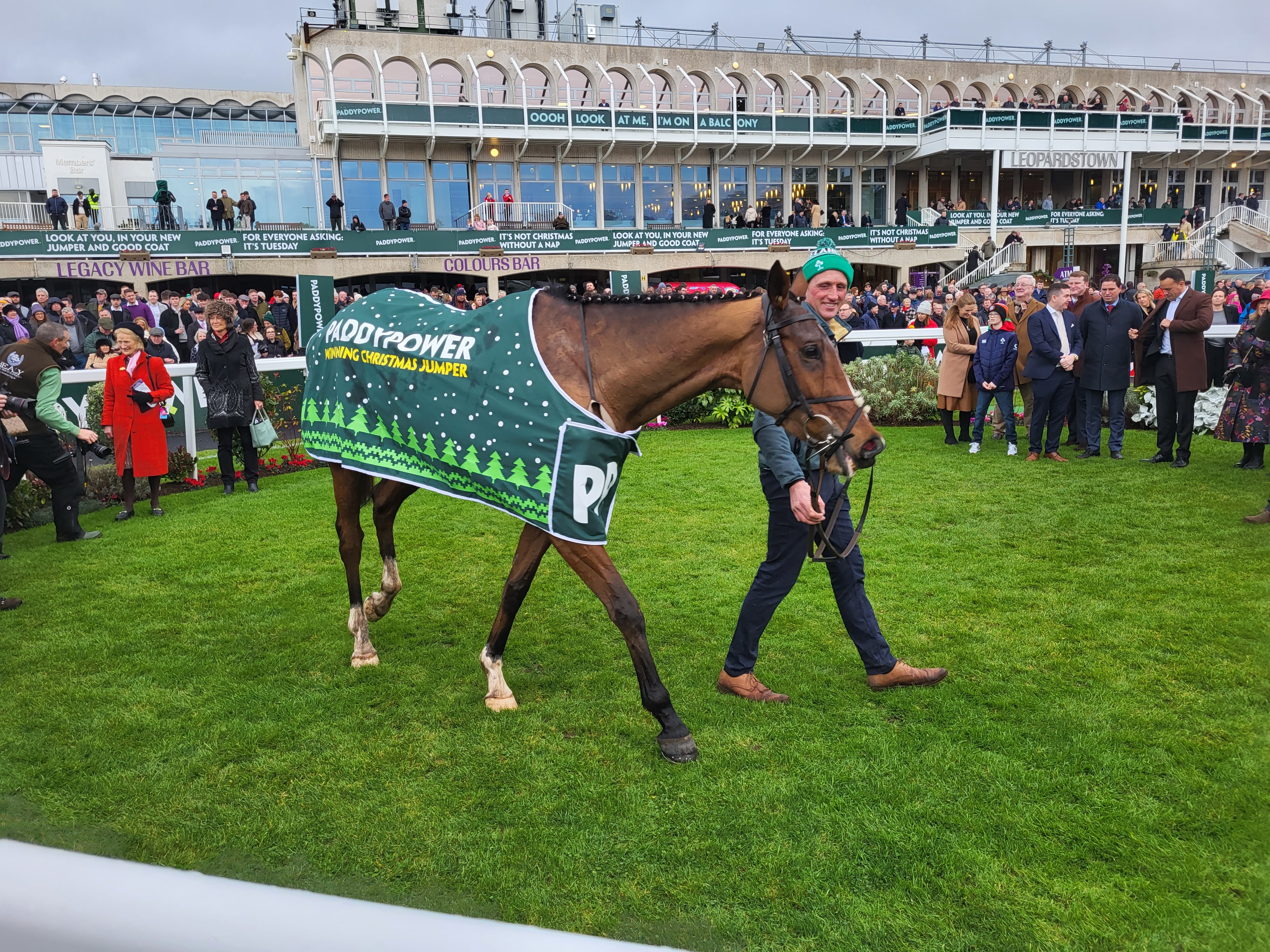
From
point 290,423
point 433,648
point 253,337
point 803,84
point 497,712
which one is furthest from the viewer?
point 803,84

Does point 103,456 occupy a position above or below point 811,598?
above

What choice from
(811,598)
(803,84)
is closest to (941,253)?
(803,84)

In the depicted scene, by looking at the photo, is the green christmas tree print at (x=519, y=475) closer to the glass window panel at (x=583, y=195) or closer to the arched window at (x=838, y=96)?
the glass window panel at (x=583, y=195)

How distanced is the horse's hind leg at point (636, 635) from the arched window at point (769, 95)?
39.5 m

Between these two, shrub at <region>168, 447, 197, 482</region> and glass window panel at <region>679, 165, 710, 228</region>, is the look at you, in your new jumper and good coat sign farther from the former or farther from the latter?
glass window panel at <region>679, 165, 710, 228</region>

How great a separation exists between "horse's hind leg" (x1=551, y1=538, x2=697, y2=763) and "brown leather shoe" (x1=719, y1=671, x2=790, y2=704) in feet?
1.93

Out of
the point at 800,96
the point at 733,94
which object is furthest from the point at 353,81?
the point at 800,96

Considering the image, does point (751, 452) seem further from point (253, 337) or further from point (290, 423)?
point (253, 337)

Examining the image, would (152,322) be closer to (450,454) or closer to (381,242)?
(381,242)

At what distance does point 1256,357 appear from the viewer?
8070 millimetres

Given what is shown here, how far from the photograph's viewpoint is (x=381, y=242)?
27500 mm

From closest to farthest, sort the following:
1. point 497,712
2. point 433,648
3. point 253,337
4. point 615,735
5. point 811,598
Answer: point 615,735, point 497,712, point 433,648, point 811,598, point 253,337

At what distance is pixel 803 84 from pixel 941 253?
11.2 metres

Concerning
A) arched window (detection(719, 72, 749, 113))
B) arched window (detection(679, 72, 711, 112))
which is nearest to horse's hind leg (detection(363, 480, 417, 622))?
arched window (detection(679, 72, 711, 112))
